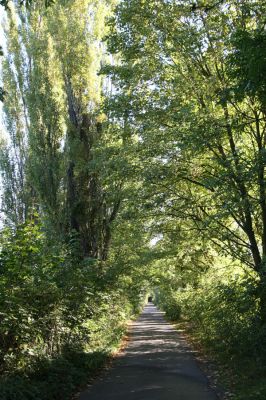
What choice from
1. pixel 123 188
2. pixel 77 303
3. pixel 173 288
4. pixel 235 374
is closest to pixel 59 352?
pixel 77 303

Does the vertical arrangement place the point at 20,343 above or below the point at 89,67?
below

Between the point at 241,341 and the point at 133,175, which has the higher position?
the point at 133,175

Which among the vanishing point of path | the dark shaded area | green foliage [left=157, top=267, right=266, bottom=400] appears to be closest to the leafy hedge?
the dark shaded area

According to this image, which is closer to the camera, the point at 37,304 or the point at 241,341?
the point at 37,304

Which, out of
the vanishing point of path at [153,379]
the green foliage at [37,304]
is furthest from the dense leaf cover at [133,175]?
the vanishing point of path at [153,379]

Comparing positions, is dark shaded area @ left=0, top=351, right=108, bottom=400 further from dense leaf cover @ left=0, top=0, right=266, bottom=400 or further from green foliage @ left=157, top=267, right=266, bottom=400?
green foliage @ left=157, top=267, right=266, bottom=400

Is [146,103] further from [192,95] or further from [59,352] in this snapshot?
[59,352]

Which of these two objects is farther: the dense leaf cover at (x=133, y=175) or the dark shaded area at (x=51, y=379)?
the dense leaf cover at (x=133, y=175)

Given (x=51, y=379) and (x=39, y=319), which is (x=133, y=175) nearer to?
(x=39, y=319)

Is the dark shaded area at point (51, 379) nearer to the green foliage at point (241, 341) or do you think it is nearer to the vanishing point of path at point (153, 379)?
the vanishing point of path at point (153, 379)

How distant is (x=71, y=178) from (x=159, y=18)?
24.5 feet

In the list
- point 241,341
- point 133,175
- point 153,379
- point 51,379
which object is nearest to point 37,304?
point 51,379

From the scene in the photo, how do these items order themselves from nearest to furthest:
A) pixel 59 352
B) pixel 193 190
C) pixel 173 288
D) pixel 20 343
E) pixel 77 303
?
pixel 20 343
pixel 59 352
pixel 77 303
pixel 193 190
pixel 173 288

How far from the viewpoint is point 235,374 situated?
348 inches
